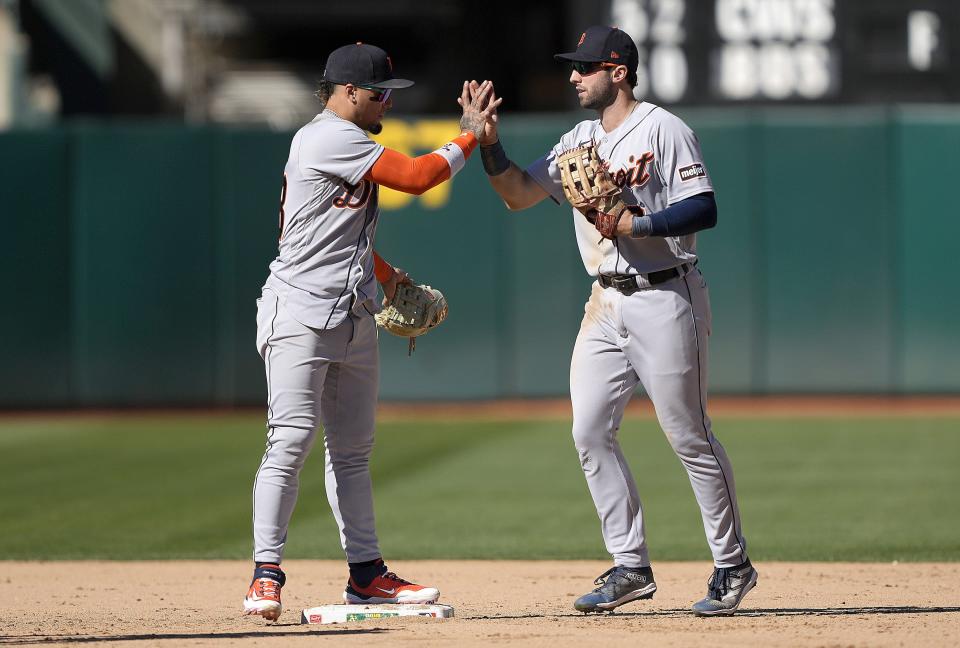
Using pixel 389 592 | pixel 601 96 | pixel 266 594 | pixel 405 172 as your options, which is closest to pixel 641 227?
pixel 601 96

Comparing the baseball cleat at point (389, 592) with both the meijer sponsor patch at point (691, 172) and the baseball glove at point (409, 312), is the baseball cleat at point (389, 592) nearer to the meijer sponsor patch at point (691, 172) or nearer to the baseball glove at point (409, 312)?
the baseball glove at point (409, 312)

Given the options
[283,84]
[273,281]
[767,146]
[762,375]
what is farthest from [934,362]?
[283,84]

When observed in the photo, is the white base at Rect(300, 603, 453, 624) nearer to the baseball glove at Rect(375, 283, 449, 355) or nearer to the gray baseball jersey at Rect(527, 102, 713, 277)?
the baseball glove at Rect(375, 283, 449, 355)

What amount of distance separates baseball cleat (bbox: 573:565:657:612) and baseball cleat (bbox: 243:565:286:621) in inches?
37.9

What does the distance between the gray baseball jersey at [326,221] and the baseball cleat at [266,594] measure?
0.79 meters

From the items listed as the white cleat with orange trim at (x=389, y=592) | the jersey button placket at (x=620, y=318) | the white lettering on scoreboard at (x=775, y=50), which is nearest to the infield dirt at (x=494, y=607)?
the white cleat with orange trim at (x=389, y=592)

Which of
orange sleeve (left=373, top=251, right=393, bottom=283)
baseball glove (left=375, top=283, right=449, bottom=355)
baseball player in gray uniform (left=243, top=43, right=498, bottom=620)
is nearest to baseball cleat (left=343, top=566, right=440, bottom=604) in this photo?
baseball player in gray uniform (left=243, top=43, right=498, bottom=620)

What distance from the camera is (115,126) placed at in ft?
42.6

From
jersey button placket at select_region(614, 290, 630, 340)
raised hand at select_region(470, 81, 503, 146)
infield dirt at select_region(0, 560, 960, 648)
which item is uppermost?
raised hand at select_region(470, 81, 503, 146)

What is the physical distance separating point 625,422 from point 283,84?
1635 centimetres

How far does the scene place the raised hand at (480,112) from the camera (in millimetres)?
4980

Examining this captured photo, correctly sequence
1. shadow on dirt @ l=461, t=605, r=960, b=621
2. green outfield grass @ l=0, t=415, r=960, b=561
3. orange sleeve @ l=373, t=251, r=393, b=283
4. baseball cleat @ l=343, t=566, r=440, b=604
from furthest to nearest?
green outfield grass @ l=0, t=415, r=960, b=561 → orange sleeve @ l=373, t=251, r=393, b=283 → baseball cleat @ l=343, t=566, r=440, b=604 → shadow on dirt @ l=461, t=605, r=960, b=621

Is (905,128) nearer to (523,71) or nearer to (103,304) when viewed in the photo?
(103,304)

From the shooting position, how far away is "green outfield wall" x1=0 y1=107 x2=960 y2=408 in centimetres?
1281
